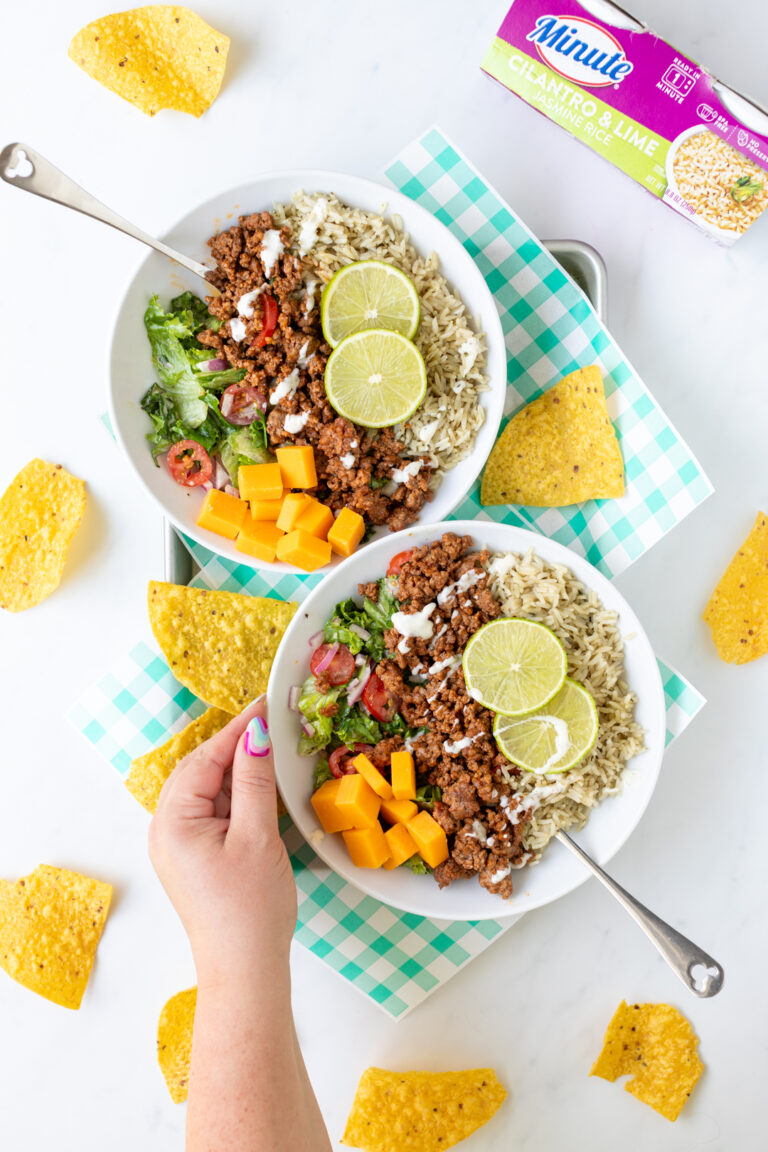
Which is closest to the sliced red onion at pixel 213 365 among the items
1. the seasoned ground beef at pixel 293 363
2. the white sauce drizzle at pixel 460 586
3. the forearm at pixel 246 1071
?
the seasoned ground beef at pixel 293 363

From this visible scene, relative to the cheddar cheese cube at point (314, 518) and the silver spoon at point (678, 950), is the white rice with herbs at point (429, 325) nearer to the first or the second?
the cheddar cheese cube at point (314, 518)

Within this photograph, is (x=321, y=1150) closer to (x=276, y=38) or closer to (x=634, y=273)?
(x=634, y=273)

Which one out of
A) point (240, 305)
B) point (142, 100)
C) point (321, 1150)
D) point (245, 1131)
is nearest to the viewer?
point (245, 1131)

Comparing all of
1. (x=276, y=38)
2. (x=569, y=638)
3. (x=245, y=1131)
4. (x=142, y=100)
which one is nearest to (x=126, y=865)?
(x=245, y=1131)

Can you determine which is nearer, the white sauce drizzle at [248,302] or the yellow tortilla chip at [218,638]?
the white sauce drizzle at [248,302]

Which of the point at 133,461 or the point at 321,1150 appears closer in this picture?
the point at 321,1150

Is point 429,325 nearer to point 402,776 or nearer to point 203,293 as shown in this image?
point 203,293

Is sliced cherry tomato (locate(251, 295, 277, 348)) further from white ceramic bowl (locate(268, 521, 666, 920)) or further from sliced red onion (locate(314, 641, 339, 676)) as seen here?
sliced red onion (locate(314, 641, 339, 676))

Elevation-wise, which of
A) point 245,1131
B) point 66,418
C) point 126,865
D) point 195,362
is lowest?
point 126,865
